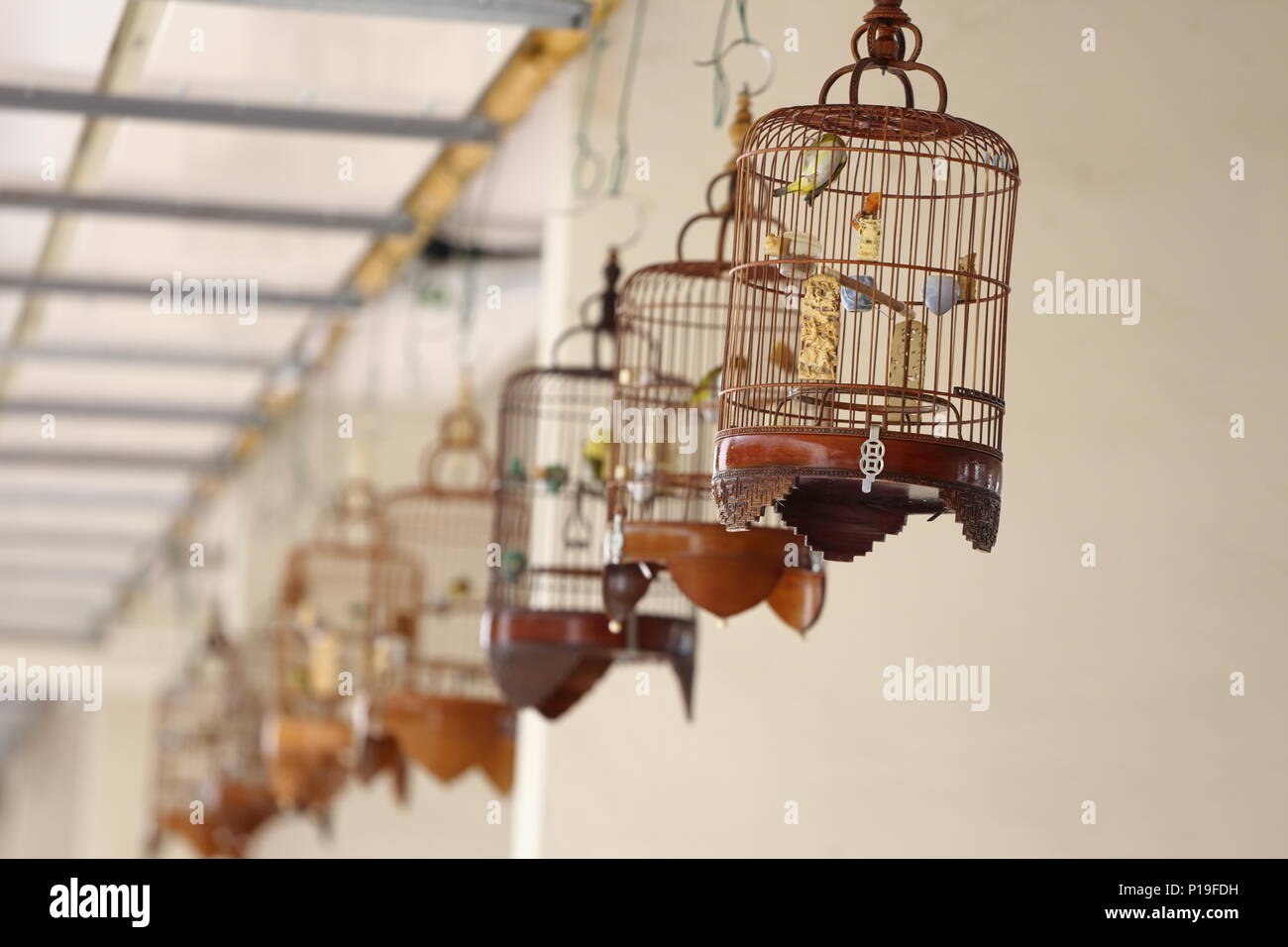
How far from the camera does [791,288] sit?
3.32 metres

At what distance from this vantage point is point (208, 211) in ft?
24.6

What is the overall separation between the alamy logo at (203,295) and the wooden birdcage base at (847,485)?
19.3 ft

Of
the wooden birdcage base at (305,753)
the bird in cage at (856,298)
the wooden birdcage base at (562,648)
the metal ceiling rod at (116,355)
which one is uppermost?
the metal ceiling rod at (116,355)

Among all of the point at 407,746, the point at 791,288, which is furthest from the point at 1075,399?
the point at 407,746

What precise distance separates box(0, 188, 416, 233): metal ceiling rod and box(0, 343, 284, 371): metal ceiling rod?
2205mm

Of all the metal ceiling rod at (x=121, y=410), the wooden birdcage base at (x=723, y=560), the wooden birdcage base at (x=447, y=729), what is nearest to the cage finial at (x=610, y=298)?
the wooden birdcage base at (x=723, y=560)

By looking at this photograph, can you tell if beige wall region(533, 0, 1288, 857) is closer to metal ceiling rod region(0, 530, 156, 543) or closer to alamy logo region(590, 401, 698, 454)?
alamy logo region(590, 401, 698, 454)

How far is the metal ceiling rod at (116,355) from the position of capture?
945 cm

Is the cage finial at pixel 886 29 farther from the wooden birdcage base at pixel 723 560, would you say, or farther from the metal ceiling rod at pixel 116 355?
the metal ceiling rod at pixel 116 355

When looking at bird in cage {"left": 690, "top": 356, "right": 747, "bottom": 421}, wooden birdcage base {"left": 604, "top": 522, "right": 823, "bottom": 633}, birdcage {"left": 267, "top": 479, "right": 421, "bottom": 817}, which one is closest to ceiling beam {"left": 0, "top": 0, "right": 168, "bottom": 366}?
birdcage {"left": 267, "top": 479, "right": 421, "bottom": 817}

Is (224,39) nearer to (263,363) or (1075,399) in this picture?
(1075,399)

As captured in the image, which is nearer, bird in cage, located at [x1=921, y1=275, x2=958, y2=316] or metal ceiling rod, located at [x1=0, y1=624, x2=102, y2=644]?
bird in cage, located at [x1=921, y1=275, x2=958, y2=316]

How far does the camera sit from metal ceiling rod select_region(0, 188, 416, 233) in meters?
7.30

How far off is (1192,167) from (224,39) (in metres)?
3.28
